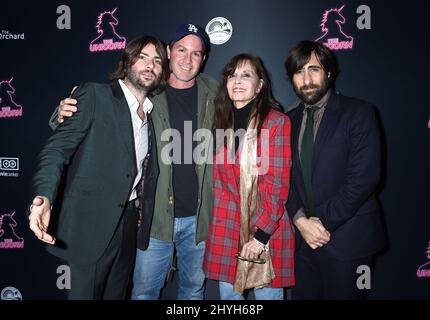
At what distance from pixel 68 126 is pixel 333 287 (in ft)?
6.38

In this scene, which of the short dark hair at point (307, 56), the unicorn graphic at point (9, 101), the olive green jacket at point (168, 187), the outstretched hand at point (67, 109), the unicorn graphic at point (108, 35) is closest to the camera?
the outstretched hand at point (67, 109)

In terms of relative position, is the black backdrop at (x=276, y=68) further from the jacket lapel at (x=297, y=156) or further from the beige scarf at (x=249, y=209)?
the beige scarf at (x=249, y=209)

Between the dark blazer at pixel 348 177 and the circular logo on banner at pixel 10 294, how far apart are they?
288 centimetres

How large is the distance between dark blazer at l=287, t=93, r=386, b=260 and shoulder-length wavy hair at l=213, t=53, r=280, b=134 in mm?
394

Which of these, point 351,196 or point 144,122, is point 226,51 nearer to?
point 144,122

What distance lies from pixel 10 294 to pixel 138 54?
2.60 m

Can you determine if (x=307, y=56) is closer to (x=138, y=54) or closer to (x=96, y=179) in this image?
(x=138, y=54)

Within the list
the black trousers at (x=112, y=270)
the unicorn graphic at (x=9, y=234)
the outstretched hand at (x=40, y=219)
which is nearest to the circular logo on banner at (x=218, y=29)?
the black trousers at (x=112, y=270)

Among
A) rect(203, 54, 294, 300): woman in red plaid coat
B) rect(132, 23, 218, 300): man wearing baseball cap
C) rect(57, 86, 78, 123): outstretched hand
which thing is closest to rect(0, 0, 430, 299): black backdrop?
rect(132, 23, 218, 300): man wearing baseball cap

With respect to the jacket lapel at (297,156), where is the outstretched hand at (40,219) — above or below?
below

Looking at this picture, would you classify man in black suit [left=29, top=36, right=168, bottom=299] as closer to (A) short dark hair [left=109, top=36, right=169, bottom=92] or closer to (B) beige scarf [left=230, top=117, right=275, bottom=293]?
(A) short dark hair [left=109, top=36, right=169, bottom=92]

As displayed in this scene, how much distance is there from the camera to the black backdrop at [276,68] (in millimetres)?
2645

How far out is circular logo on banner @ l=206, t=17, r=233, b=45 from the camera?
2.64 meters

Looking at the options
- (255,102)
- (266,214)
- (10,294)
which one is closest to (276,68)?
(255,102)
